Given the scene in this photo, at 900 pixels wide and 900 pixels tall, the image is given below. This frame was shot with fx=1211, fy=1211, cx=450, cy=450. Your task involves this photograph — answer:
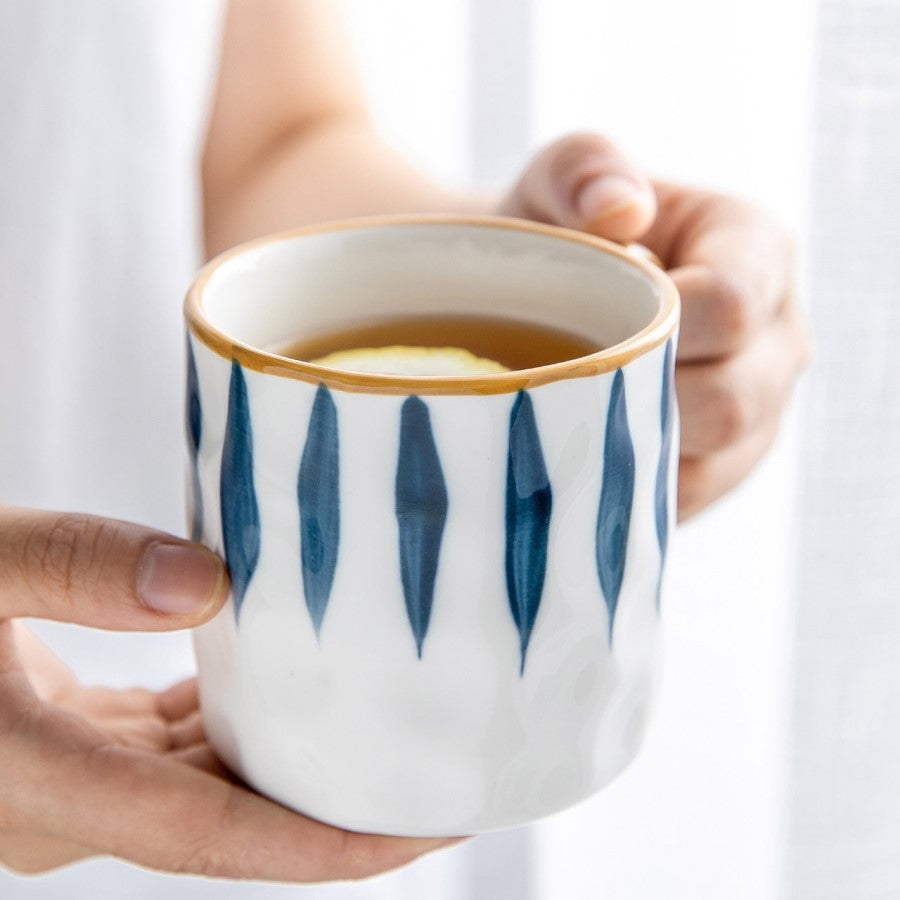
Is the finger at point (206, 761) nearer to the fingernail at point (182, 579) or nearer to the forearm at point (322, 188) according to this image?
the fingernail at point (182, 579)

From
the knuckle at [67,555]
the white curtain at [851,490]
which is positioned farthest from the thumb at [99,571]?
the white curtain at [851,490]

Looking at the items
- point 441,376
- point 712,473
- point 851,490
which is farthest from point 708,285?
point 851,490

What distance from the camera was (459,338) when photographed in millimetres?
533

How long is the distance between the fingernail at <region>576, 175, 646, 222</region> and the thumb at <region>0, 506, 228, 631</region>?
258 mm

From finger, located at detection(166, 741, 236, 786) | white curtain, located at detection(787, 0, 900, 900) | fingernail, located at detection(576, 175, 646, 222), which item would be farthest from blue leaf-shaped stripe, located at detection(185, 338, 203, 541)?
white curtain, located at detection(787, 0, 900, 900)

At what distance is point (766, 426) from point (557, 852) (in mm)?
695

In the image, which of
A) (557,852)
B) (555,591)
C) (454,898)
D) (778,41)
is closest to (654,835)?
(557,852)

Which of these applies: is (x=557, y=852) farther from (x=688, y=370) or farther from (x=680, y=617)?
(x=688, y=370)

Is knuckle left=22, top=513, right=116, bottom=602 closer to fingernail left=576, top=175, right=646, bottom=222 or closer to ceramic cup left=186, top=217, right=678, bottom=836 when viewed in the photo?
ceramic cup left=186, top=217, right=678, bottom=836

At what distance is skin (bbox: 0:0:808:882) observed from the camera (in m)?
0.48

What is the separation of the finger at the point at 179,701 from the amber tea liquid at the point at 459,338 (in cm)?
22

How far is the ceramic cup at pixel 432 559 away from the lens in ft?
1.30

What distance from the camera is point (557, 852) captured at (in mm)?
1237

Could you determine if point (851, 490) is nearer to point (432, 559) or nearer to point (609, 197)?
point (609, 197)
